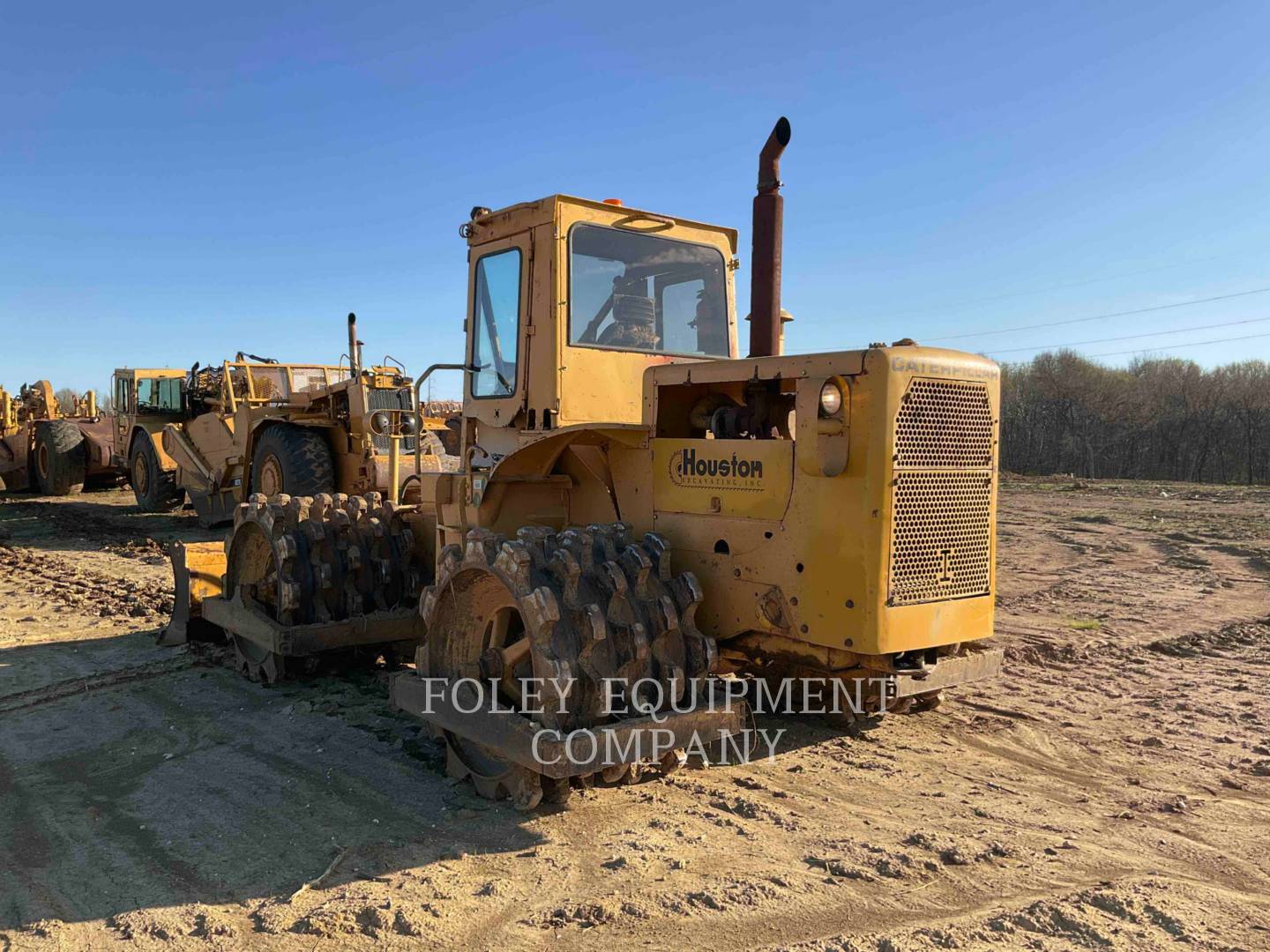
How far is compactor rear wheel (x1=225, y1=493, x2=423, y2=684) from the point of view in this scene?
20.0 ft

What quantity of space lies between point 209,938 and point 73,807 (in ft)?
5.27

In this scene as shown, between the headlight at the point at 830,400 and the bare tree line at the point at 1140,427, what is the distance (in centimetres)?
3165

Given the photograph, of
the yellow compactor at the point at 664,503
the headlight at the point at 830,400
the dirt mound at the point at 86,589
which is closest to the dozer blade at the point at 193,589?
the yellow compactor at the point at 664,503

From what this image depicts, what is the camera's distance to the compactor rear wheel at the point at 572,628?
3.88 meters

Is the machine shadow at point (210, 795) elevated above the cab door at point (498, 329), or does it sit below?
below

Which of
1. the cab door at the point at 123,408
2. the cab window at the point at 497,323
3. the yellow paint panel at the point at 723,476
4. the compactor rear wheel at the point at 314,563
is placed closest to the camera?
the yellow paint panel at the point at 723,476

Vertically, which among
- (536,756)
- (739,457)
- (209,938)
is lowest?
(209,938)

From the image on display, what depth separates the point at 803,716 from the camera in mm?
5551

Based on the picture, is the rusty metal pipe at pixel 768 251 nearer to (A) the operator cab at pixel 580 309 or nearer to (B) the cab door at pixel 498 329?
(A) the operator cab at pixel 580 309

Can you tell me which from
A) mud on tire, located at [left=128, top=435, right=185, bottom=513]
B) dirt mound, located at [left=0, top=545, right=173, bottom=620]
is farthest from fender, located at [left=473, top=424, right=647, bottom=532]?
mud on tire, located at [left=128, top=435, right=185, bottom=513]

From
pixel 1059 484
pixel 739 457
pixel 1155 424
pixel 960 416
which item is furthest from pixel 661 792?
pixel 1155 424

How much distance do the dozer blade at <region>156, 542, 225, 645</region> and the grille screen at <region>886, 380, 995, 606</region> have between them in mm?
5451

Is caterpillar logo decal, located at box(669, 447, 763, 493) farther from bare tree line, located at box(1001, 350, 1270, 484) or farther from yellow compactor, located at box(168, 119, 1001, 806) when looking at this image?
bare tree line, located at box(1001, 350, 1270, 484)

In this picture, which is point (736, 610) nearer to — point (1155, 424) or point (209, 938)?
point (209, 938)
